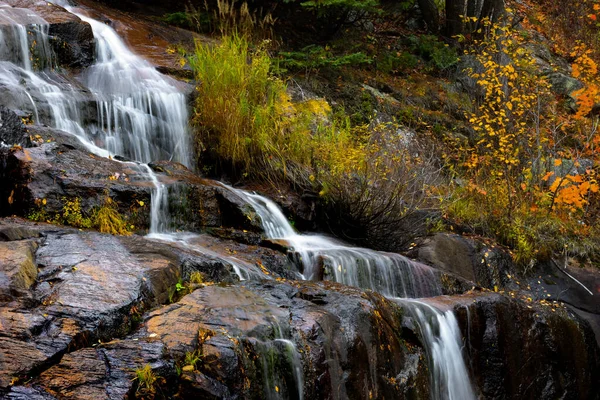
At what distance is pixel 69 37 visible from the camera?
8.05 m

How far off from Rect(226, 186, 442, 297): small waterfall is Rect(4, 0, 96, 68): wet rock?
347 centimetres

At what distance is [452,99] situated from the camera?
12.2m

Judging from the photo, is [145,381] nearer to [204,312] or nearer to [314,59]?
[204,312]

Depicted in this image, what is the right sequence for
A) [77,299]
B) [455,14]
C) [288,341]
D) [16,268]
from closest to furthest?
[77,299]
[16,268]
[288,341]
[455,14]

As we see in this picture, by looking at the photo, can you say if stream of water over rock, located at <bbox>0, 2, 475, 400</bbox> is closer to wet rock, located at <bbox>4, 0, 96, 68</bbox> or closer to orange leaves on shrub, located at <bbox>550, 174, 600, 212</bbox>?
wet rock, located at <bbox>4, 0, 96, 68</bbox>

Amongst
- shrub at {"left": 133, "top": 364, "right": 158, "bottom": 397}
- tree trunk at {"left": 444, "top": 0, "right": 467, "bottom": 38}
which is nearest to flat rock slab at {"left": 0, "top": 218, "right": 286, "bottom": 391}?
shrub at {"left": 133, "top": 364, "right": 158, "bottom": 397}

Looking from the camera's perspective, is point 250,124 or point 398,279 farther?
point 250,124

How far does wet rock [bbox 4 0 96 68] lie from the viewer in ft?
26.0

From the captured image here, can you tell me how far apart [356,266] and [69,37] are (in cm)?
534

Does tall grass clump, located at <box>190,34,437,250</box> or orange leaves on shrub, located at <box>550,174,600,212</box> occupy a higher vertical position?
tall grass clump, located at <box>190,34,437,250</box>

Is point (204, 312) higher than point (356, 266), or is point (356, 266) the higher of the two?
point (204, 312)

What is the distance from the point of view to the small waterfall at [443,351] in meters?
4.66

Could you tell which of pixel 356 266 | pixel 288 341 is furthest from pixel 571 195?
pixel 288 341

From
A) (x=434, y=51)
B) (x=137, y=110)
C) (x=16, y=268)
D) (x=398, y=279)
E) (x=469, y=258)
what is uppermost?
(x=434, y=51)
